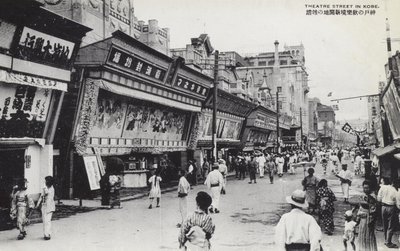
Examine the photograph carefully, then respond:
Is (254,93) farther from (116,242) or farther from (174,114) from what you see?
(116,242)

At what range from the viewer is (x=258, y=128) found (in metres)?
41.7

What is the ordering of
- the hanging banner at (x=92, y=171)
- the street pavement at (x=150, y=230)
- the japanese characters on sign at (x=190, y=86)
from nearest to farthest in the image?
the street pavement at (x=150, y=230) → the hanging banner at (x=92, y=171) → the japanese characters on sign at (x=190, y=86)

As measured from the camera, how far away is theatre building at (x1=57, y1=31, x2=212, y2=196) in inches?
591

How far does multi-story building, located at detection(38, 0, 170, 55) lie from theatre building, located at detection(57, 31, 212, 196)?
301 cm

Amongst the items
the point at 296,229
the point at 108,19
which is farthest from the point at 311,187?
the point at 108,19

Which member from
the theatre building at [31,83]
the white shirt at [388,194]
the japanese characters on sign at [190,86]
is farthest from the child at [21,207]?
the japanese characters on sign at [190,86]

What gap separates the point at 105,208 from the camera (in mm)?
13625

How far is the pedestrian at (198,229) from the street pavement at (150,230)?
9.47 feet

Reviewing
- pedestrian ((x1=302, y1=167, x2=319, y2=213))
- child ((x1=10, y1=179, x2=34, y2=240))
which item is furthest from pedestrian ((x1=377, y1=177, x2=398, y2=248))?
child ((x1=10, y1=179, x2=34, y2=240))

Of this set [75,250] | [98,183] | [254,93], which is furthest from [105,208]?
[254,93]

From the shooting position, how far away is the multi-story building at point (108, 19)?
17203mm

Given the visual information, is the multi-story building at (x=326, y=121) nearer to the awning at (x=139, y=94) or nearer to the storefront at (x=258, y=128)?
the storefront at (x=258, y=128)

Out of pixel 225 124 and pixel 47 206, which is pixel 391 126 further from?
pixel 225 124

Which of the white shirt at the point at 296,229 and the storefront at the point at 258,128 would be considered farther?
the storefront at the point at 258,128
